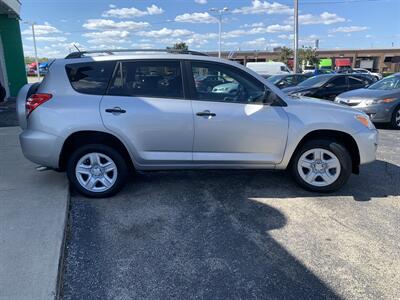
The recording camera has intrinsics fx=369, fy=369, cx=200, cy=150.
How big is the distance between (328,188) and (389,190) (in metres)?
0.93

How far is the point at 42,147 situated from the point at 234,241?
2.56 metres

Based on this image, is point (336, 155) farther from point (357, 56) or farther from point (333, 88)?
point (357, 56)

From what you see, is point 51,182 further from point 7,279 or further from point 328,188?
point 328,188

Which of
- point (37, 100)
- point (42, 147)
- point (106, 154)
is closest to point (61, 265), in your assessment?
point (106, 154)

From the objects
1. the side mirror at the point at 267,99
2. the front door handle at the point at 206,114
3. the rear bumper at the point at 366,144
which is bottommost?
the rear bumper at the point at 366,144

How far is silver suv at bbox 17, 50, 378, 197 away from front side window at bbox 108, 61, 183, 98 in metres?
0.01

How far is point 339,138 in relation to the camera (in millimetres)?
4816

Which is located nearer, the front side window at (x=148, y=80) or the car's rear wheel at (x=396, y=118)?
the front side window at (x=148, y=80)

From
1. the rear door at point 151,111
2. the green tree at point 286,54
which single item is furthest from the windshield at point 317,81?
the green tree at point 286,54

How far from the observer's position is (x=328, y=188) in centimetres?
477

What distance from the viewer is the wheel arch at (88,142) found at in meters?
4.49

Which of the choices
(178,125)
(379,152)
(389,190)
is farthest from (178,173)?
(379,152)

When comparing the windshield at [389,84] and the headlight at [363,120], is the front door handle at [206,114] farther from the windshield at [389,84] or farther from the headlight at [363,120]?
the windshield at [389,84]

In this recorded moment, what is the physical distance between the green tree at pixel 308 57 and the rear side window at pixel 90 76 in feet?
222
